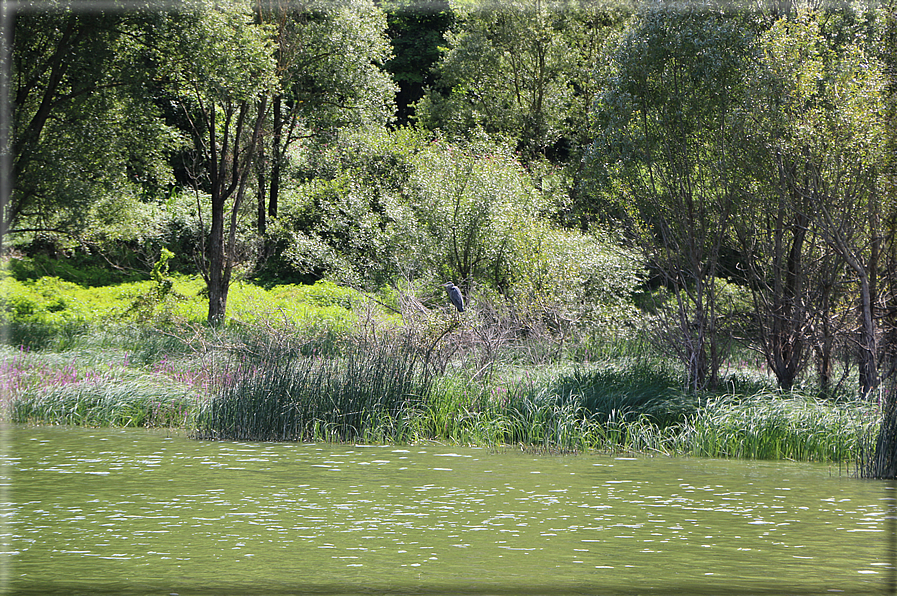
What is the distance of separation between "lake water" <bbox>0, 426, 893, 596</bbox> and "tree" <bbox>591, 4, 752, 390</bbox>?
3.55 m

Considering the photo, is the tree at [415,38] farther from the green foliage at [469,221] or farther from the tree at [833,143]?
the tree at [833,143]

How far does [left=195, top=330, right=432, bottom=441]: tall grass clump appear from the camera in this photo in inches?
468

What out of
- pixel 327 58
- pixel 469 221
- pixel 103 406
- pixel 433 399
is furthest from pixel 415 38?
pixel 433 399

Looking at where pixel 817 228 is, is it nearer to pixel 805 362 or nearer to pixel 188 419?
pixel 805 362

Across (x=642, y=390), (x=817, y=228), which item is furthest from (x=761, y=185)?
(x=642, y=390)

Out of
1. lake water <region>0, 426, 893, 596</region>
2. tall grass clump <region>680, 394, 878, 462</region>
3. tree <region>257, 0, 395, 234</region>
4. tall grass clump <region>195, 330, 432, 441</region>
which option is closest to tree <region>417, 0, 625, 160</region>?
tree <region>257, 0, 395, 234</region>

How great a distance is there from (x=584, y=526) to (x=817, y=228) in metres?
7.84

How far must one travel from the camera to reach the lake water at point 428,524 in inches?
226

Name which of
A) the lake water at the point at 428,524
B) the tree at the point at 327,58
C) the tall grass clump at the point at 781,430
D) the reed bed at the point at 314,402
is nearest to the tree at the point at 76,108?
the tree at the point at 327,58

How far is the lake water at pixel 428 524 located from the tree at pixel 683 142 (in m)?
3.55

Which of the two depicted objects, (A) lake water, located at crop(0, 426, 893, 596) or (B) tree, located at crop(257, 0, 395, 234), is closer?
(A) lake water, located at crop(0, 426, 893, 596)

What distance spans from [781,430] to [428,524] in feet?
18.3

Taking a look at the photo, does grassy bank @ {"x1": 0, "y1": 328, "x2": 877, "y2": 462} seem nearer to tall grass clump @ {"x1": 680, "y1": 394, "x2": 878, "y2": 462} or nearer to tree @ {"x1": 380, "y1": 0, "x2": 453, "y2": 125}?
tall grass clump @ {"x1": 680, "y1": 394, "x2": 878, "y2": 462}

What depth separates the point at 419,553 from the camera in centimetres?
635
